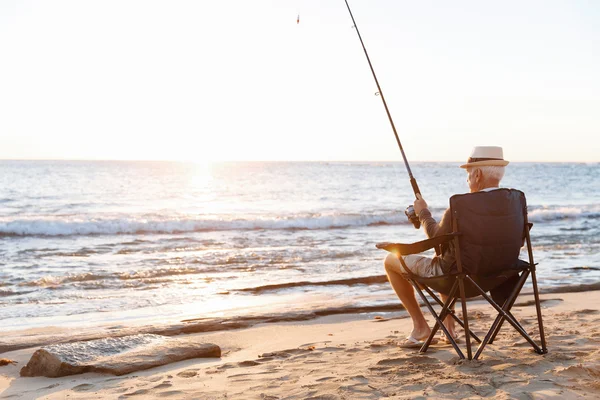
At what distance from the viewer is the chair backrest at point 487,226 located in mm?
3818

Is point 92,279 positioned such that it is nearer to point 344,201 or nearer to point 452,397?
point 452,397

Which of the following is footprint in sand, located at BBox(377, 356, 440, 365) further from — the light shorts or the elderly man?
the light shorts

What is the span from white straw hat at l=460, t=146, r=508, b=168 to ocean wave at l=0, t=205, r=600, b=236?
14.3m

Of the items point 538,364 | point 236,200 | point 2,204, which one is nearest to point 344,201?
point 236,200

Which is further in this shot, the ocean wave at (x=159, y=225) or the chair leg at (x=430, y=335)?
the ocean wave at (x=159, y=225)

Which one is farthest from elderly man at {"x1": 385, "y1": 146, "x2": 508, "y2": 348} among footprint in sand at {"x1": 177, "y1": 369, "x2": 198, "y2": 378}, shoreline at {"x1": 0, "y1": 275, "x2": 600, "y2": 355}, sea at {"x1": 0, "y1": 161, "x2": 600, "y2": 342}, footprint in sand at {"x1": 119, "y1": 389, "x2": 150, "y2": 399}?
sea at {"x1": 0, "y1": 161, "x2": 600, "y2": 342}

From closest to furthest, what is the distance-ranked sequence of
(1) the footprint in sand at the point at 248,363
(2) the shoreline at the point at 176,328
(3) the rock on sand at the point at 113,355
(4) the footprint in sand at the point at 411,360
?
1. (4) the footprint in sand at the point at 411,360
2. (3) the rock on sand at the point at 113,355
3. (1) the footprint in sand at the point at 248,363
4. (2) the shoreline at the point at 176,328

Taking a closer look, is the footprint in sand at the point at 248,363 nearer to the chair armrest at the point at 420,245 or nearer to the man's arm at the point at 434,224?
the chair armrest at the point at 420,245

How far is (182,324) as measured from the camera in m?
5.90

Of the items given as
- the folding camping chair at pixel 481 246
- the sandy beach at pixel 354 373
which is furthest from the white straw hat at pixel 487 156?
the sandy beach at pixel 354 373

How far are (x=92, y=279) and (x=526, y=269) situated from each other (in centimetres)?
645

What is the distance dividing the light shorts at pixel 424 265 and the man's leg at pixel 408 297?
0.13 m

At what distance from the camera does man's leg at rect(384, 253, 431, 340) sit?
4488 mm

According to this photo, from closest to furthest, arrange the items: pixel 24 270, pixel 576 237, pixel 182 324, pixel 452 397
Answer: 1. pixel 452 397
2. pixel 182 324
3. pixel 24 270
4. pixel 576 237
